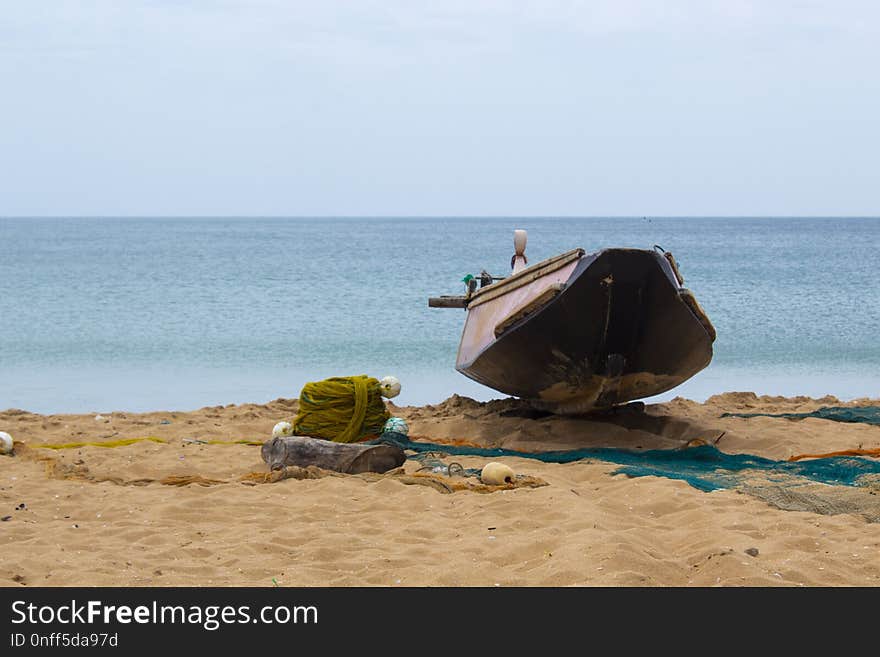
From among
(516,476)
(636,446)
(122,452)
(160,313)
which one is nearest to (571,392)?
(636,446)

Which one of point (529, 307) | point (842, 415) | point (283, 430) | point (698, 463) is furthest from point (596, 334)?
point (842, 415)

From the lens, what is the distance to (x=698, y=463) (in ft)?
24.0

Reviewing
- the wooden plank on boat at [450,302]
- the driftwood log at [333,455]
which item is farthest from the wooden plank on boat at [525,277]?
the driftwood log at [333,455]

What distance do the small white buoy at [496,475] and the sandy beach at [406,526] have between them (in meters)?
0.19

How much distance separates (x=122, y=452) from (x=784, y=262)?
48238mm

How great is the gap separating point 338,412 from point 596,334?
80.5 inches

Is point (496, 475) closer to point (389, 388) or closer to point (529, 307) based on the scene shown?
point (529, 307)

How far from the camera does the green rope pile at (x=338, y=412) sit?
7871mm

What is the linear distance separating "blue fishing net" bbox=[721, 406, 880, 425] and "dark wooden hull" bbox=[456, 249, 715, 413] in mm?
1525

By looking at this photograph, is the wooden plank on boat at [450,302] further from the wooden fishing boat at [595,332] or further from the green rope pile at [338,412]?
the green rope pile at [338,412]

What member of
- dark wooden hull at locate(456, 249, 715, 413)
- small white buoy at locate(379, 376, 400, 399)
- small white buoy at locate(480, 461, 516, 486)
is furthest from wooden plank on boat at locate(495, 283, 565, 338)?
small white buoy at locate(480, 461, 516, 486)

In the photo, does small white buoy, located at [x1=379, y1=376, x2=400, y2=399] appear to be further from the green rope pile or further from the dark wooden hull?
the dark wooden hull

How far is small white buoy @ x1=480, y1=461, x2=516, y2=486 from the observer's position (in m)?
6.33

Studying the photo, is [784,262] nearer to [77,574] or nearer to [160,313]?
[160,313]
